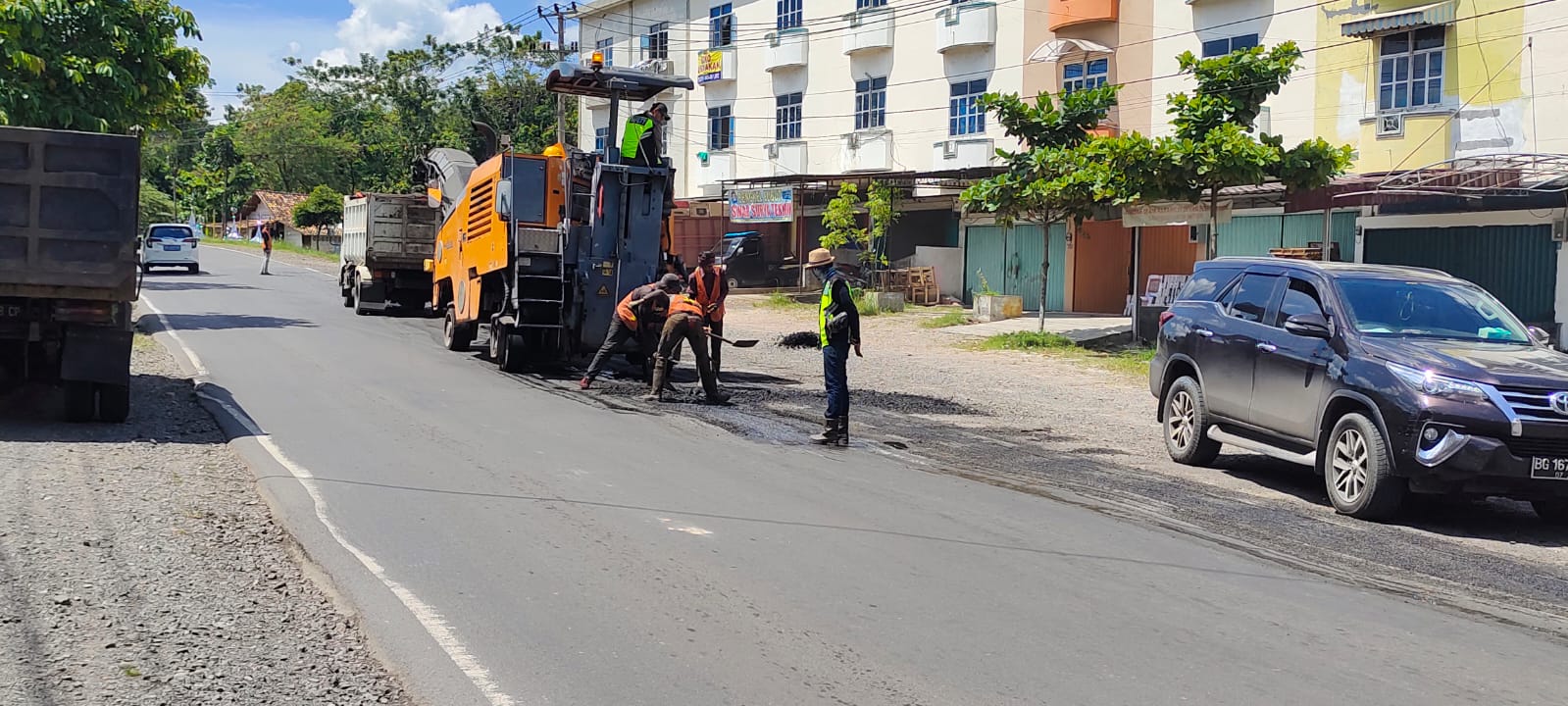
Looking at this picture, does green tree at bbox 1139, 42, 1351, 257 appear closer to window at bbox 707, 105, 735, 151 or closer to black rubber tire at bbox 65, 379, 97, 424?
black rubber tire at bbox 65, 379, 97, 424

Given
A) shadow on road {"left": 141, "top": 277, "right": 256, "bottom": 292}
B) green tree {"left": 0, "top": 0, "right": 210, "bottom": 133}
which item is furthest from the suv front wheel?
shadow on road {"left": 141, "top": 277, "right": 256, "bottom": 292}

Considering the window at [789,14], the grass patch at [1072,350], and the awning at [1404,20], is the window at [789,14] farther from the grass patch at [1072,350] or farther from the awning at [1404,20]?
the awning at [1404,20]

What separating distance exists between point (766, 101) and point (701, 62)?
3.34m

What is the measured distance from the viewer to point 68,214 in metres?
10.7

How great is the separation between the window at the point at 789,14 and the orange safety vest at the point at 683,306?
29.0 m

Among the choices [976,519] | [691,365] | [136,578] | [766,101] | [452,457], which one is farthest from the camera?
[766,101]

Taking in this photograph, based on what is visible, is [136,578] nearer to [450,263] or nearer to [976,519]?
[976,519]

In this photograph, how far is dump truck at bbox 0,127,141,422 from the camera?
1052 cm

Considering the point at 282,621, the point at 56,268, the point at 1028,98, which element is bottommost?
the point at 282,621

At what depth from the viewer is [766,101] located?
43.6m

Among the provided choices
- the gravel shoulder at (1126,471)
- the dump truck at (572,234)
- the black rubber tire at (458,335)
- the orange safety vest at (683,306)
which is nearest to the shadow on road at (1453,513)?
the gravel shoulder at (1126,471)

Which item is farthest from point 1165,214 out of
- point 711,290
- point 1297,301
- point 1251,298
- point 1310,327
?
point 1310,327

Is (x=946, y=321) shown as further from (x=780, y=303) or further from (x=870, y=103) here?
(x=870, y=103)

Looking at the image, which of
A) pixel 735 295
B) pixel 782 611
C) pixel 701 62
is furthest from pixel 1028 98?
pixel 782 611
